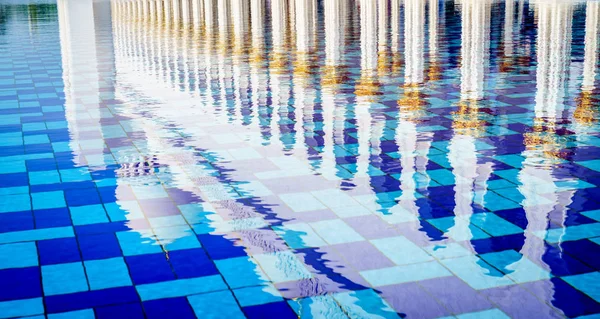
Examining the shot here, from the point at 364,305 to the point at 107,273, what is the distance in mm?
1382

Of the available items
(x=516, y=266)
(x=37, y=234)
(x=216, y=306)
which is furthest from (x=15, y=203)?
(x=516, y=266)

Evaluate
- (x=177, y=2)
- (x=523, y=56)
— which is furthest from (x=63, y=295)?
(x=177, y=2)

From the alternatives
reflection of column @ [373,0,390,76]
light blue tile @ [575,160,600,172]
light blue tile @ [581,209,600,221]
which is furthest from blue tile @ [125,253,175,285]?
reflection of column @ [373,0,390,76]

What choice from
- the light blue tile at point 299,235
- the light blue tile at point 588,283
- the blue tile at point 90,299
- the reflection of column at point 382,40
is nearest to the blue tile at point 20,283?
the blue tile at point 90,299

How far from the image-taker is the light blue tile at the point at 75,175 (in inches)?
247

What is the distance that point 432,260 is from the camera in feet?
14.6

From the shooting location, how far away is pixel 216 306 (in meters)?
3.92

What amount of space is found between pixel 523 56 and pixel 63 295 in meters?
10.5

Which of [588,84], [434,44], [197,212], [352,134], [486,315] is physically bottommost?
[486,315]

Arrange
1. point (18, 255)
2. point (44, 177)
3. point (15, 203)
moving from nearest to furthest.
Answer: point (18, 255)
point (15, 203)
point (44, 177)

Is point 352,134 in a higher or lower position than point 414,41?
lower

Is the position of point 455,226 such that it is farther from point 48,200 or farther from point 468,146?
point 48,200

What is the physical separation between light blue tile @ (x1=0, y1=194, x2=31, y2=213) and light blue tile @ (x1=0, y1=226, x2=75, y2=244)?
52cm

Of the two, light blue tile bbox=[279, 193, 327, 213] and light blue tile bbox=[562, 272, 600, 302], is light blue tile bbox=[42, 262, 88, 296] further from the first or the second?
light blue tile bbox=[562, 272, 600, 302]
